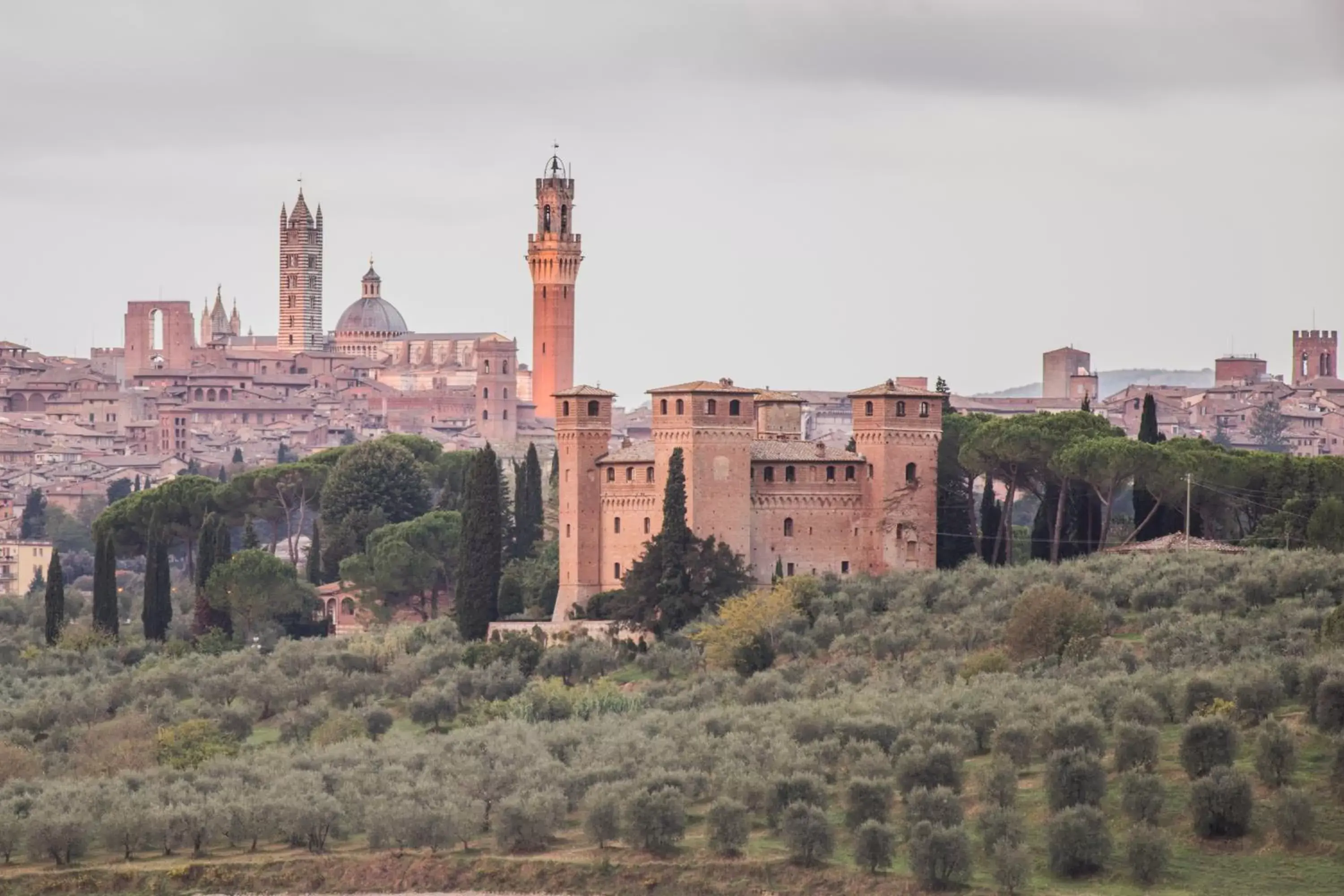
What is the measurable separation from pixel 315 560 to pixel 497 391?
70.2 meters

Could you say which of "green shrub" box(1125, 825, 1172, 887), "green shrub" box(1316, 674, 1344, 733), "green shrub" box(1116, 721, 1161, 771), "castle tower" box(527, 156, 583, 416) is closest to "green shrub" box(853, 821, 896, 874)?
"green shrub" box(1125, 825, 1172, 887)

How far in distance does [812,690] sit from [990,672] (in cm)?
311

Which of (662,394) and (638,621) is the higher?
(662,394)

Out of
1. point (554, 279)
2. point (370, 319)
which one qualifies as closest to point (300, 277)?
point (370, 319)

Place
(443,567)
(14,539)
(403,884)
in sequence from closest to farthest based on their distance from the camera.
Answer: (403,884) → (443,567) → (14,539)

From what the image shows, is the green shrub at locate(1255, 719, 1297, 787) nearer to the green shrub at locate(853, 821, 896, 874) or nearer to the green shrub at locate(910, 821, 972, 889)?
the green shrub at locate(910, 821, 972, 889)

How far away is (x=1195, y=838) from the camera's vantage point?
38812mm

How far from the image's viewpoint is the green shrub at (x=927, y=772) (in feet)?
137

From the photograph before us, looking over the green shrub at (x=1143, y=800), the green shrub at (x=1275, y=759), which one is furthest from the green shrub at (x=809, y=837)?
the green shrub at (x=1275, y=759)

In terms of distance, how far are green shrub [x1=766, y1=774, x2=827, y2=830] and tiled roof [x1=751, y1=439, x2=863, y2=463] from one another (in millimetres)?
18091

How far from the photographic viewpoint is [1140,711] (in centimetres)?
4266

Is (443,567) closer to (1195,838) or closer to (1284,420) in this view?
(1195,838)

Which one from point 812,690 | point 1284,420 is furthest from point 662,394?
point 1284,420

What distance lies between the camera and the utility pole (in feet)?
190
